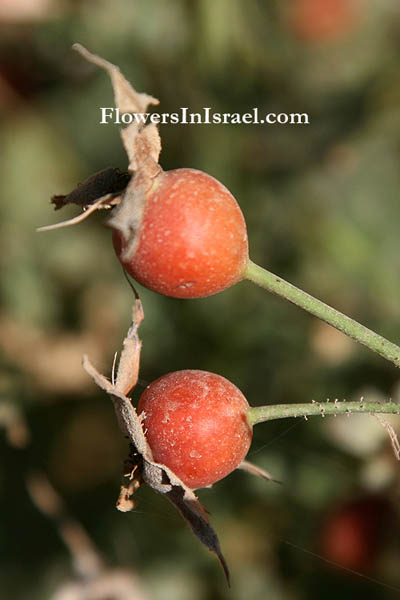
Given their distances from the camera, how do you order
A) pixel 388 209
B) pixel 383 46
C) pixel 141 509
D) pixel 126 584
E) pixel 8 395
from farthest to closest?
pixel 383 46
pixel 388 209
pixel 8 395
pixel 126 584
pixel 141 509

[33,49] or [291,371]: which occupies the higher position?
[33,49]

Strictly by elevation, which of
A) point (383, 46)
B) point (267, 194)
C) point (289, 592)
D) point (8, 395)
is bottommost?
point (289, 592)

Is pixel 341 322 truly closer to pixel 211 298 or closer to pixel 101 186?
pixel 101 186

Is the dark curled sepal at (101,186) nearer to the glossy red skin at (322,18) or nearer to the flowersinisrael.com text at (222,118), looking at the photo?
the flowersinisrael.com text at (222,118)

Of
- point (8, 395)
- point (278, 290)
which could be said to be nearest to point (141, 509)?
point (278, 290)

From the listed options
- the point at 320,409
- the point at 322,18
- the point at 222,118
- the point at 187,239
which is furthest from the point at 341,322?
the point at 322,18

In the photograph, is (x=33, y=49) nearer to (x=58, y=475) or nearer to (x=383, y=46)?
(x=383, y=46)
